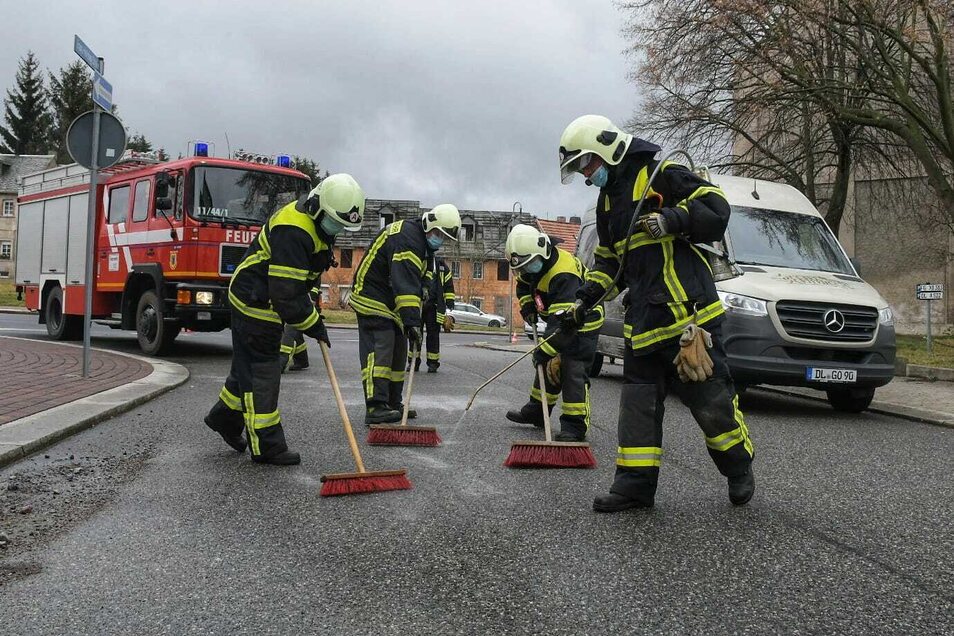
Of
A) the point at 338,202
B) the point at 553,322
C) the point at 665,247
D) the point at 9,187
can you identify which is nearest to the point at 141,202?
the point at 338,202

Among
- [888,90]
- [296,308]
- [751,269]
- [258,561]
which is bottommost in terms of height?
[258,561]

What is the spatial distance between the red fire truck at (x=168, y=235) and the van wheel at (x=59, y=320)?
14.5 inches

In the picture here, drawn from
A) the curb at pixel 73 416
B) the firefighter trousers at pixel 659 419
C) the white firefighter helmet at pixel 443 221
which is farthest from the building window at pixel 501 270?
the firefighter trousers at pixel 659 419

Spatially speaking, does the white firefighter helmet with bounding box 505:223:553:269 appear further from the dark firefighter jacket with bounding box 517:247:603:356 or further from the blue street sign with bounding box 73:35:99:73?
the blue street sign with bounding box 73:35:99:73

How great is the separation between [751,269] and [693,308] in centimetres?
454

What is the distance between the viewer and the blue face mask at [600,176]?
4.27 m

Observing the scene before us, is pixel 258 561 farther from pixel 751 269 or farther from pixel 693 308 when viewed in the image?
pixel 751 269

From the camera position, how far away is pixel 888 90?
13.5 m

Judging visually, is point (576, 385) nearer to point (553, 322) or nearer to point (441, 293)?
point (553, 322)

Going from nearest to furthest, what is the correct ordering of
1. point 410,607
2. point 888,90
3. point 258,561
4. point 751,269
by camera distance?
point 410,607 < point 258,561 < point 751,269 < point 888,90

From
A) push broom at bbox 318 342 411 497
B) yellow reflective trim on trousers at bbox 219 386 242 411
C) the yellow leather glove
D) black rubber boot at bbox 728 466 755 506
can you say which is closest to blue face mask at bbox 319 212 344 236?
yellow reflective trim on trousers at bbox 219 386 242 411

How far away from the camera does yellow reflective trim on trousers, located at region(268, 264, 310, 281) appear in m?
4.79

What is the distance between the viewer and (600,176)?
4281 mm

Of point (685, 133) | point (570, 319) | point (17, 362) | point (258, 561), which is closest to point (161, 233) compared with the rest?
point (17, 362)
